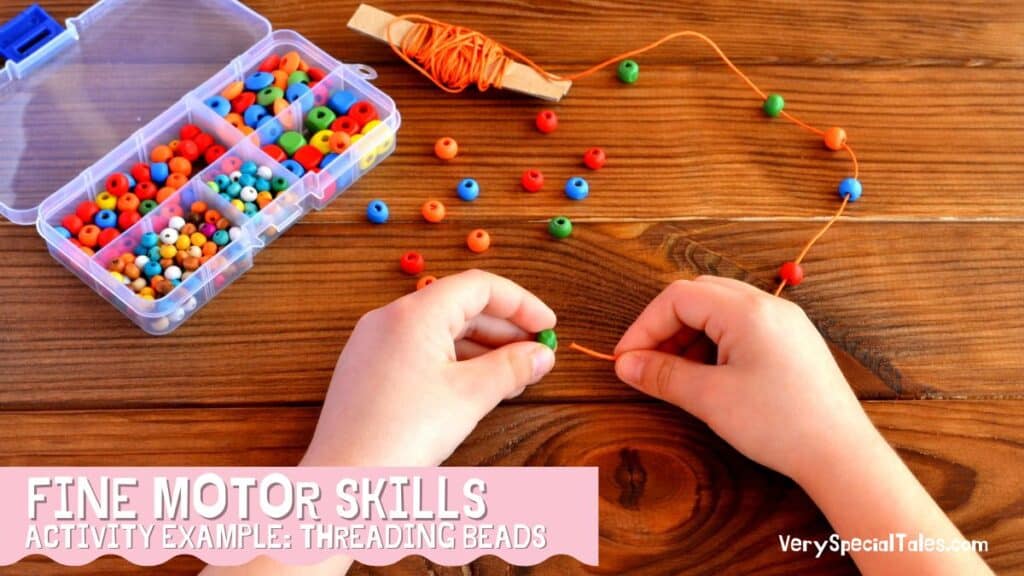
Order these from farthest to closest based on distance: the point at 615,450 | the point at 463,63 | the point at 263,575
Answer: the point at 463,63 < the point at 615,450 < the point at 263,575

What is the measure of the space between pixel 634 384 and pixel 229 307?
1.22 ft

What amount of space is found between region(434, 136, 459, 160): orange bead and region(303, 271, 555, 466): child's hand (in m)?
0.20

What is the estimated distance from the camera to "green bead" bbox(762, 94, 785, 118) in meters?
1.05

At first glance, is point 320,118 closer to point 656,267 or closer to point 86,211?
point 86,211

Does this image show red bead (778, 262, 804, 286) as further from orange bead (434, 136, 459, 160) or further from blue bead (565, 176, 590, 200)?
orange bead (434, 136, 459, 160)

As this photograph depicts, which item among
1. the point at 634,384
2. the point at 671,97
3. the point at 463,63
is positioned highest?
the point at 671,97

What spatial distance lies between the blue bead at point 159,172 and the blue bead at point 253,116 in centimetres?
9

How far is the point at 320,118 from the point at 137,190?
0.62ft

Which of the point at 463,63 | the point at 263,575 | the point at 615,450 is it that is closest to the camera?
the point at 263,575

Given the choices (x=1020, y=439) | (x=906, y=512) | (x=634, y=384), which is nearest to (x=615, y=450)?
(x=634, y=384)

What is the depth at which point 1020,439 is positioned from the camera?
2.90ft

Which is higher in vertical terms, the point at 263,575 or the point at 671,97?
the point at 671,97

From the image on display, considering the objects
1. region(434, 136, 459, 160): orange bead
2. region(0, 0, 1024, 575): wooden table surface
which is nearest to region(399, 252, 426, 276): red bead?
region(0, 0, 1024, 575): wooden table surface

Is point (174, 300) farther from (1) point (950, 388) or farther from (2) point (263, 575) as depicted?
(1) point (950, 388)
